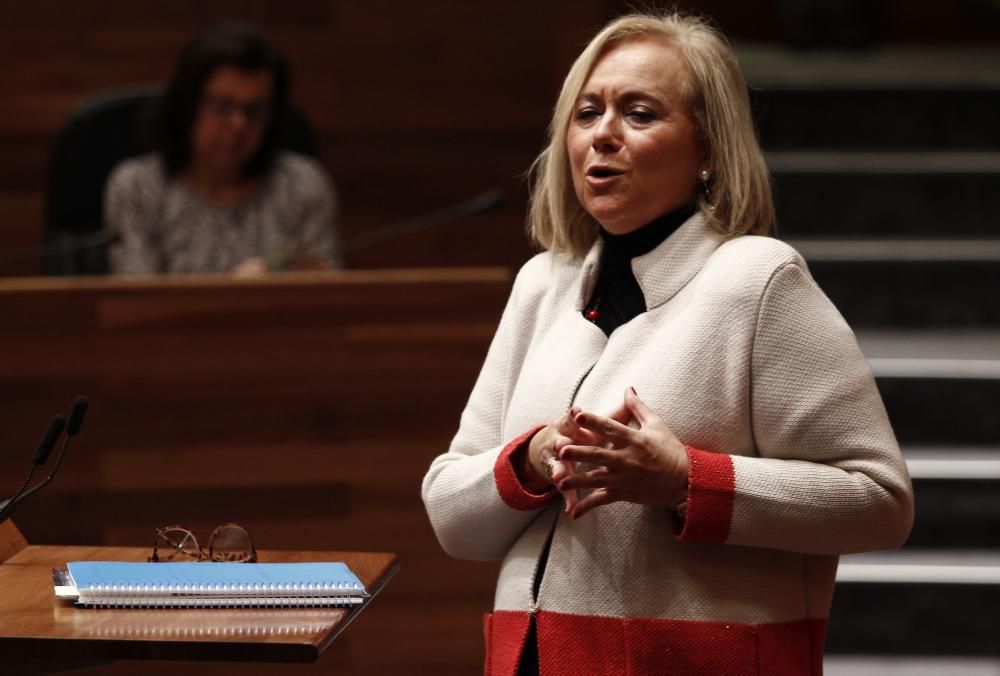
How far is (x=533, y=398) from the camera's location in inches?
69.9

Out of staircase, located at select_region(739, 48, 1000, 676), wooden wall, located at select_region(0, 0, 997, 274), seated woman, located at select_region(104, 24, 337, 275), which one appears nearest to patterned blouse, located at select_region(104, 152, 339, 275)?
seated woman, located at select_region(104, 24, 337, 275)

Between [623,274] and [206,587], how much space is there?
1.95 feet

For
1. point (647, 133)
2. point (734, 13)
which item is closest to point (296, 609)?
point (647, 133)

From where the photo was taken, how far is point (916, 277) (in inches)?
163

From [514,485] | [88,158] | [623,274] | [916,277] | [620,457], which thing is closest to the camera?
[620,457]

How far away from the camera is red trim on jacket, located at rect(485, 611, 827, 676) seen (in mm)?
1639

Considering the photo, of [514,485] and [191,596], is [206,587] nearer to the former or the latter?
[191,596]

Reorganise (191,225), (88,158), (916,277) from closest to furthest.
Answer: (191,225)
(88,158)
(916,277)

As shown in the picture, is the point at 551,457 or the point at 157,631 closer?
the point at 157,631

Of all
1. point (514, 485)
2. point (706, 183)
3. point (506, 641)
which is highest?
point (706, 183)

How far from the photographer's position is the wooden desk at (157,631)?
1444mm

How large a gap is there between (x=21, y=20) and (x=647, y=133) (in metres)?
3.43

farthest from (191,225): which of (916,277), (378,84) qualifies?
(916,277)

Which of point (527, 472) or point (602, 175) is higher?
point (602, 175)
